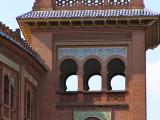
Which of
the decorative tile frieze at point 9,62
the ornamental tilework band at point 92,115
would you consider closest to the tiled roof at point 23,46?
the decorative tile frieze at point 9,62

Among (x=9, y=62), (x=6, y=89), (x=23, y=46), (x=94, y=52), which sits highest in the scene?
(x=94, y=52)

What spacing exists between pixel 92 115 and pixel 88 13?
15.8 ft

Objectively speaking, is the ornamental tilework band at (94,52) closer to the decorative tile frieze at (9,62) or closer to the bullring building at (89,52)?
the bullring building at (89,52)

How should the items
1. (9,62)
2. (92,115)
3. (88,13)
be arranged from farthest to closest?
(88,13), (92,115), (9,62)

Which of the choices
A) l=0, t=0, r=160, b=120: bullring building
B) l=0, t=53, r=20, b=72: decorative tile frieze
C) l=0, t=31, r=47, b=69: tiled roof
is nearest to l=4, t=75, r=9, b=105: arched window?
l=0, t=53, r=20, b=72: decorative tile frieze

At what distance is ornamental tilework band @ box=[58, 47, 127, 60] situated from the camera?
3728cm

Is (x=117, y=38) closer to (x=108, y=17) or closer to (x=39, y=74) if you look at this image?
(x=108, y=17)

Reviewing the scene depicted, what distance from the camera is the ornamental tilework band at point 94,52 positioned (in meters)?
37.3

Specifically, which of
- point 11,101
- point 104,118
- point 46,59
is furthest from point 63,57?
point 11,101

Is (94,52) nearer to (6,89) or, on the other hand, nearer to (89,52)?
(89,52)

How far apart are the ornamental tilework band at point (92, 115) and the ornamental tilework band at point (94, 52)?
2.64 meters

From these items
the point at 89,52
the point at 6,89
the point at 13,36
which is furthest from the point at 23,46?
the point at 89,52

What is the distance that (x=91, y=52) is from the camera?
37.4 m

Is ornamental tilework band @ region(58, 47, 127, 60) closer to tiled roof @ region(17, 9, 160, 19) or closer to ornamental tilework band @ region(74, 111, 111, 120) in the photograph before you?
tiled roof @ region(17, 9, 160, 19)
